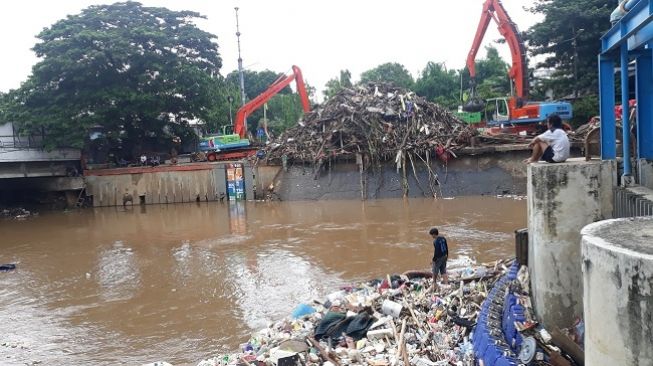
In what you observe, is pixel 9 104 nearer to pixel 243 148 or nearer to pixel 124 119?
pixel 124 119

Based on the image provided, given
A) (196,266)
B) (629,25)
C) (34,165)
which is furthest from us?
(34,165)

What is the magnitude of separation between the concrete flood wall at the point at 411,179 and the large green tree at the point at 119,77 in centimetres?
988

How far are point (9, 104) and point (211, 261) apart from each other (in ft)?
68.8

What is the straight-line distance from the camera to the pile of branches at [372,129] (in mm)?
23781

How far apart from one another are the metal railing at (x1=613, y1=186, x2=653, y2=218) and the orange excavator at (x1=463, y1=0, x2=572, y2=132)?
1875 cm

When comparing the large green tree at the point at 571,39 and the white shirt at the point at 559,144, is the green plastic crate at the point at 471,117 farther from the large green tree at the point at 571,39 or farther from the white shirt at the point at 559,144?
the white shirt at the point at 559,144

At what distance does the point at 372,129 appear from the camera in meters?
24.8

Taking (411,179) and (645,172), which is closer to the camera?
(645,172)

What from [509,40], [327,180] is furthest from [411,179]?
[509,40]

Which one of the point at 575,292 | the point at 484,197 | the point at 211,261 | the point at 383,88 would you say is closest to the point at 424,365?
the point at 575,292

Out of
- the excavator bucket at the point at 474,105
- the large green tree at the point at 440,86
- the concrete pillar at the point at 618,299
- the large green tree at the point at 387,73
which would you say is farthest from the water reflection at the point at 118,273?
the large green tree at the point at 387,73

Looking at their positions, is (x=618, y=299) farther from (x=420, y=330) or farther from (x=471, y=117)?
(x=471, y=117)

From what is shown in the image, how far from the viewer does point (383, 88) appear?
28.1 metres

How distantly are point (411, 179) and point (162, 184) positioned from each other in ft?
44.3
